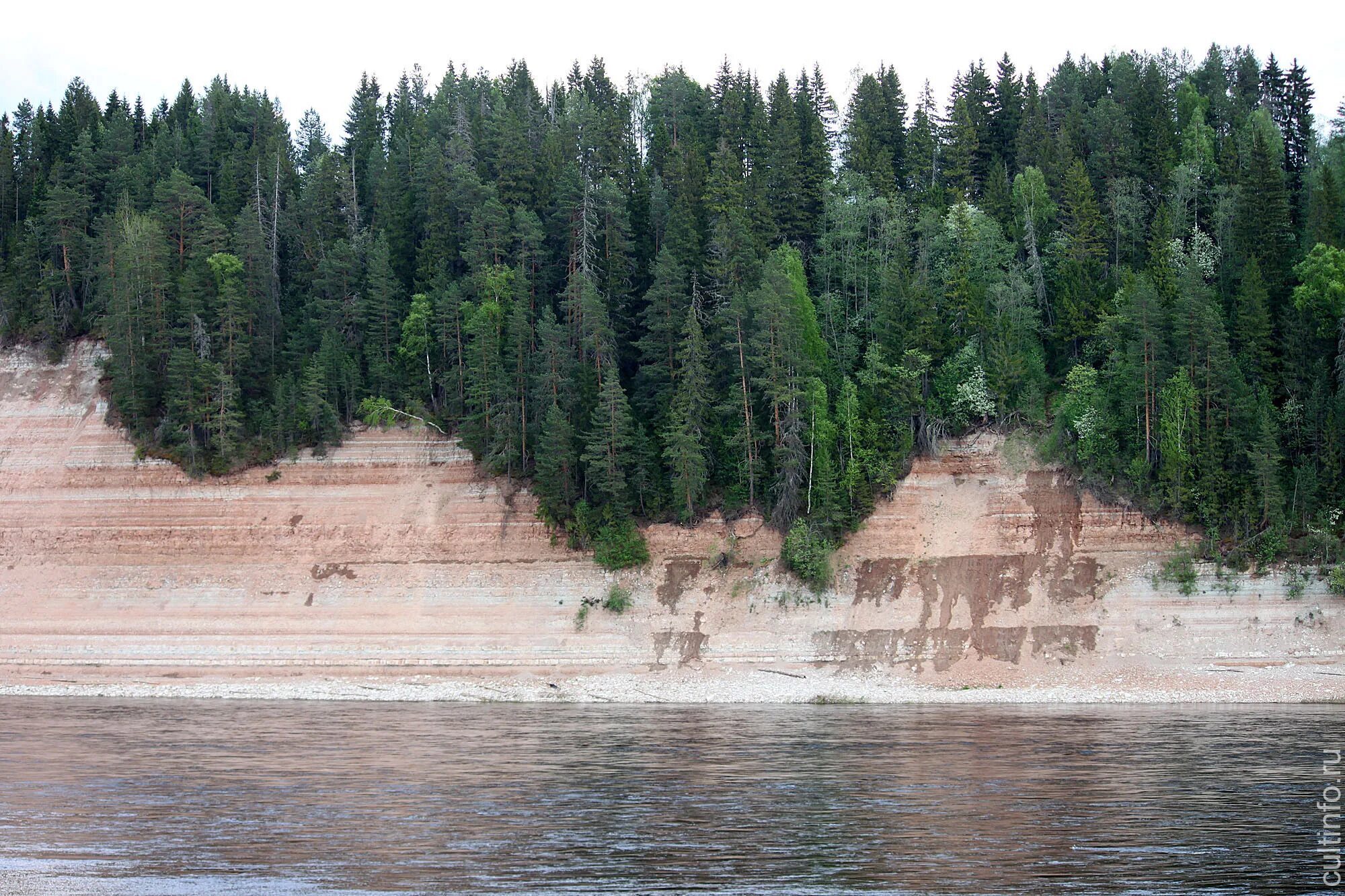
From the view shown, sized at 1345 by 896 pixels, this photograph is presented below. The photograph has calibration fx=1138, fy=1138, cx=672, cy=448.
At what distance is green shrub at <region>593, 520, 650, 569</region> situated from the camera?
185ft

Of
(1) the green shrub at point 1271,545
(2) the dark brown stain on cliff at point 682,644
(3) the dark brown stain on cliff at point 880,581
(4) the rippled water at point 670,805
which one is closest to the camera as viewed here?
(4) the rippled water at point 670,805

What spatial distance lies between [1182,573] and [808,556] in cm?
1677

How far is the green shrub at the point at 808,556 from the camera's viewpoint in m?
54.3

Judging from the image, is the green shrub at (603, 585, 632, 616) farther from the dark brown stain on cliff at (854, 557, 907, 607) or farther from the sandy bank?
the dark brown stain on cliff at (854, 557, 907, 607)

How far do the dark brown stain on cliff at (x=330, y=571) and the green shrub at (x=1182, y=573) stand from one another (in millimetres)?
39070

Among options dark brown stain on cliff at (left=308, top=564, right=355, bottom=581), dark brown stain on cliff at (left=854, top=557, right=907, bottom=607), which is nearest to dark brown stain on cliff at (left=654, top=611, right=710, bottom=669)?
dark brown stain on cliff at (left=854, top=557, right=907, bottom=607)

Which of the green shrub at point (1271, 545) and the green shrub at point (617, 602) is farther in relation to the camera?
the green shrub at point (617, 602)

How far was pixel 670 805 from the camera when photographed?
24.4 metres

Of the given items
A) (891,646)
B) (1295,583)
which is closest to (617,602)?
(891,646)

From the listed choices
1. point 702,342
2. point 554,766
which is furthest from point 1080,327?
point 554,766

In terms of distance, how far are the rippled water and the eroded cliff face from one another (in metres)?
10.6

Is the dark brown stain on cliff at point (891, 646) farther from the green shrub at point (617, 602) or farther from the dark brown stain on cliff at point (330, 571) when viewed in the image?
the dark brown stain on cliff at point (330, 571)

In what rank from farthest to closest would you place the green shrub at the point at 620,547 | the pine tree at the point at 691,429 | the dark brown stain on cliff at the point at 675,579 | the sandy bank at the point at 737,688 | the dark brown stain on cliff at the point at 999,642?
the pine tree at the point at 691,429 → the green shrub at the point at 620,547 → the dark brown stain on cliff at the point at 675,579 → the dark brown stain on cliff at the point at 999,642 → the sandy bank at the point at 737,688

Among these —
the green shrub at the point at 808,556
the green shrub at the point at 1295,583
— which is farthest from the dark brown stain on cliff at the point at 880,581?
the green shrub at the point at 1295,583
